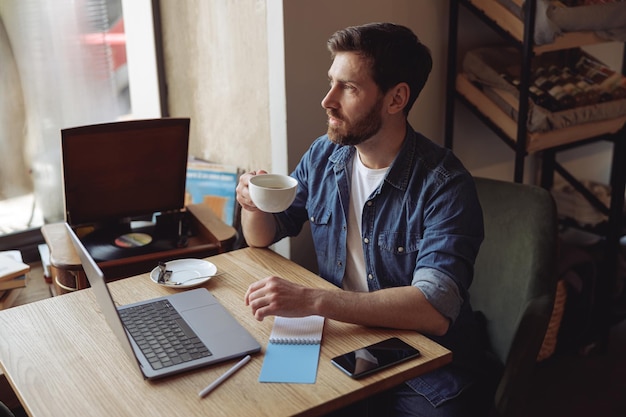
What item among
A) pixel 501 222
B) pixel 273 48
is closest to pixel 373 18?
pixel 273 48

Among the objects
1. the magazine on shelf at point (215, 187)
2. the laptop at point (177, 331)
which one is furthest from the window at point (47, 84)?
the laptop at point (177, 331)

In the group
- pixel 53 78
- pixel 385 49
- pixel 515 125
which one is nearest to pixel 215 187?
pixel 53 78

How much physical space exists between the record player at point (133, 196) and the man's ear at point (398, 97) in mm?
617

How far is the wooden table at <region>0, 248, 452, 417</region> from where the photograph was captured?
117cm

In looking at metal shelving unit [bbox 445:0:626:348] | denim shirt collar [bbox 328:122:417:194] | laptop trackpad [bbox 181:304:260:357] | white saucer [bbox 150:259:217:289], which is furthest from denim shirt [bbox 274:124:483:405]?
metal shelving unit [bbox 445:0:626:348]

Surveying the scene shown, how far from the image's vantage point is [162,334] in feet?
4.57

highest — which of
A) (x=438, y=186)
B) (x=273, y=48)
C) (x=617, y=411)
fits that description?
(x=273, y=48)

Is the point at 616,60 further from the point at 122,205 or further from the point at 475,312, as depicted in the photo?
the point at 122,205

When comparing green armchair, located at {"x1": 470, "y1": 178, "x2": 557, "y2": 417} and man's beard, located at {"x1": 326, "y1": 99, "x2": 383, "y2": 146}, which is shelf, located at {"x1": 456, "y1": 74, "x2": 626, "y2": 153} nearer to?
green armchair, located at {"x1": 470, "y1": 178, "x2": 557, "y2": 417}

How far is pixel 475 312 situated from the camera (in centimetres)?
192

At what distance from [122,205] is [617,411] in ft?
5.97

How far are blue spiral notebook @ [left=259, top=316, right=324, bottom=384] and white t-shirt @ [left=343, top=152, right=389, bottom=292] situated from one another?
1.04ft

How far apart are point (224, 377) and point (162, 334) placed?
0.22 m

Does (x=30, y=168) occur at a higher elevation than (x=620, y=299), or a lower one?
higher
